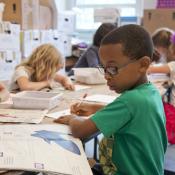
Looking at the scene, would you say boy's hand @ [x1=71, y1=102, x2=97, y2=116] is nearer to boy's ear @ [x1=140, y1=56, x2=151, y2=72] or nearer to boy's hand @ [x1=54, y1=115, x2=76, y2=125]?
boy's hand @ [x1=54, y1=115, x2=76, y2=125]

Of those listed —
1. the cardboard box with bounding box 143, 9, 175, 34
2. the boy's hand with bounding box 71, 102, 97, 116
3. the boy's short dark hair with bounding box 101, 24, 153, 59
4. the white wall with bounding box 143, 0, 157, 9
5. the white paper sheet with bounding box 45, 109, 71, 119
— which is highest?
the white wall with bounding box 143, 0, 157, 9

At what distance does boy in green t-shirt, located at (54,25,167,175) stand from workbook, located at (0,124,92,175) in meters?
0.09

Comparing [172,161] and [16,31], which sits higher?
Result: [16,31]

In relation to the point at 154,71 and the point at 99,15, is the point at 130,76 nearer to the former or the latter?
the point at 154,71

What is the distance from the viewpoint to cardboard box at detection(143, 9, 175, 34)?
407 centimetres

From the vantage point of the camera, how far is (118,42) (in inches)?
42.1

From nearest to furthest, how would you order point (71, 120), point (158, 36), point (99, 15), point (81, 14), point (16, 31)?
point (71, 120), point (158, 36), point (16, 31), point (99, 15), point (81, 14)

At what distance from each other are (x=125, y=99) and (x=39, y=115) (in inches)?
18.7

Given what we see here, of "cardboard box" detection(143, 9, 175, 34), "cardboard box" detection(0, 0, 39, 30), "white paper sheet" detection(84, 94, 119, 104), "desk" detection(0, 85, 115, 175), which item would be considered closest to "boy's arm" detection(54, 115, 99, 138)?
"desk" detection(0, 85, 115, 175)

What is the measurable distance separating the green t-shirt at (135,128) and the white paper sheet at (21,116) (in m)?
0.33

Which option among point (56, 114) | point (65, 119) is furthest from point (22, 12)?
point (65, 119)

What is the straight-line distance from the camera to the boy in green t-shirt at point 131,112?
3.36 feet

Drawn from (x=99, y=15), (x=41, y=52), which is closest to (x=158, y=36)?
(x=41, y=52)

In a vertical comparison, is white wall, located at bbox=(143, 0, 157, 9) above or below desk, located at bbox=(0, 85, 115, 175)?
above
